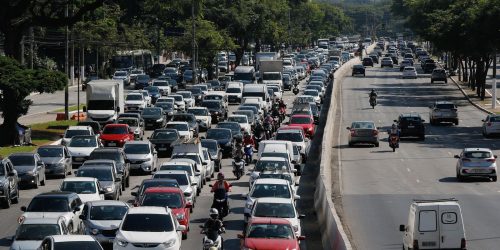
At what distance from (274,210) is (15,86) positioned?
33.9 meters

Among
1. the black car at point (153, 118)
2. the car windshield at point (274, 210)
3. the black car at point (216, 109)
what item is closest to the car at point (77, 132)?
the black car at point (153, 118)

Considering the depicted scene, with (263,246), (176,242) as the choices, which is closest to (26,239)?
(176,242)

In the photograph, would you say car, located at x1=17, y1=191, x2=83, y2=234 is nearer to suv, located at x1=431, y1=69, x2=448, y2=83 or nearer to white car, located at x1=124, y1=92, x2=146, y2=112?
white car, located at x1=124, y1=92, x2=146, y2=112

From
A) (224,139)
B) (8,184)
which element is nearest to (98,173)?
(8,184)

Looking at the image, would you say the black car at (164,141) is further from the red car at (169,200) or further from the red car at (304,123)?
the red car at (169,200)

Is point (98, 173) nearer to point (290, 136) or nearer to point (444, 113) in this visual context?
point (290, 136)

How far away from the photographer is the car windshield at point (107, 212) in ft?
108

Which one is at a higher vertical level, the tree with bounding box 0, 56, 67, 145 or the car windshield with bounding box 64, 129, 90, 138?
the tree with bounding box 0, 56, 67, 145

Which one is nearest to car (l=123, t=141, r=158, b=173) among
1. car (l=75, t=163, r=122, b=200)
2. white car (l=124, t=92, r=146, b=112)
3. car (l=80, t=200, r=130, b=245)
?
car (l=75, t=163, r=122, b=200)

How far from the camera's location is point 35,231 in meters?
29.6

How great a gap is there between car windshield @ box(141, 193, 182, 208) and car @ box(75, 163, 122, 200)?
21.6 ft

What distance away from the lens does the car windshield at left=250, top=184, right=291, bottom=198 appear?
36875 millimetres

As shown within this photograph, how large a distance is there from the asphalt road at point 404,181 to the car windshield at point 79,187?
7.75 metres

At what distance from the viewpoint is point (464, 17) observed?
104m
